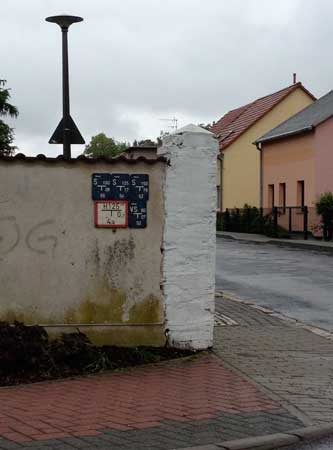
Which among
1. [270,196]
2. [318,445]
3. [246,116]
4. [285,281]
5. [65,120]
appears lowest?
[318,445]

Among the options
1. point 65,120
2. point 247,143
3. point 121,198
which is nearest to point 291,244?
point 65,120

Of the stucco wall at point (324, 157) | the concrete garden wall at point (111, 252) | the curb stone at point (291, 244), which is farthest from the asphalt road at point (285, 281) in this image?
the stucco wall at point (324, 157)

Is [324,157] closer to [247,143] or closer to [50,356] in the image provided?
[247,143]

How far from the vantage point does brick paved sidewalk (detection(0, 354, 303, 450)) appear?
5.79m

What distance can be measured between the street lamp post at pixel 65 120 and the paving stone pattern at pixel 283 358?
16.9ft

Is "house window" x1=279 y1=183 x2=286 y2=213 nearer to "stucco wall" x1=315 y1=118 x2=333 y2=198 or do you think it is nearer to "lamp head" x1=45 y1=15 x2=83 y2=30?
"stucco wall" x1=315 y1=118 x2=333 y2=198

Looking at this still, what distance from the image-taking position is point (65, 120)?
15.9 metres

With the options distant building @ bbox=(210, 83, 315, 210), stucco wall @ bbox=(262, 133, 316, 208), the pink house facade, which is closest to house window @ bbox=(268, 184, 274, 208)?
the pink house facade

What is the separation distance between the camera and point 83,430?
5.98 m

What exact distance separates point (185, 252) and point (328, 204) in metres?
26.5

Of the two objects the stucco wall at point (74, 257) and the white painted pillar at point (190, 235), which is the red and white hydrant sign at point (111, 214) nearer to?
the stucco wall at point (74, 257)

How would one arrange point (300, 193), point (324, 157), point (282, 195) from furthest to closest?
point (282, 195), point (300, 193), point (324, 157)

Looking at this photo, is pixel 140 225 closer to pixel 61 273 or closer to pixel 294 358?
pixel 61 273

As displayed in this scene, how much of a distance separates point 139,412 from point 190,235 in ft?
9.82
